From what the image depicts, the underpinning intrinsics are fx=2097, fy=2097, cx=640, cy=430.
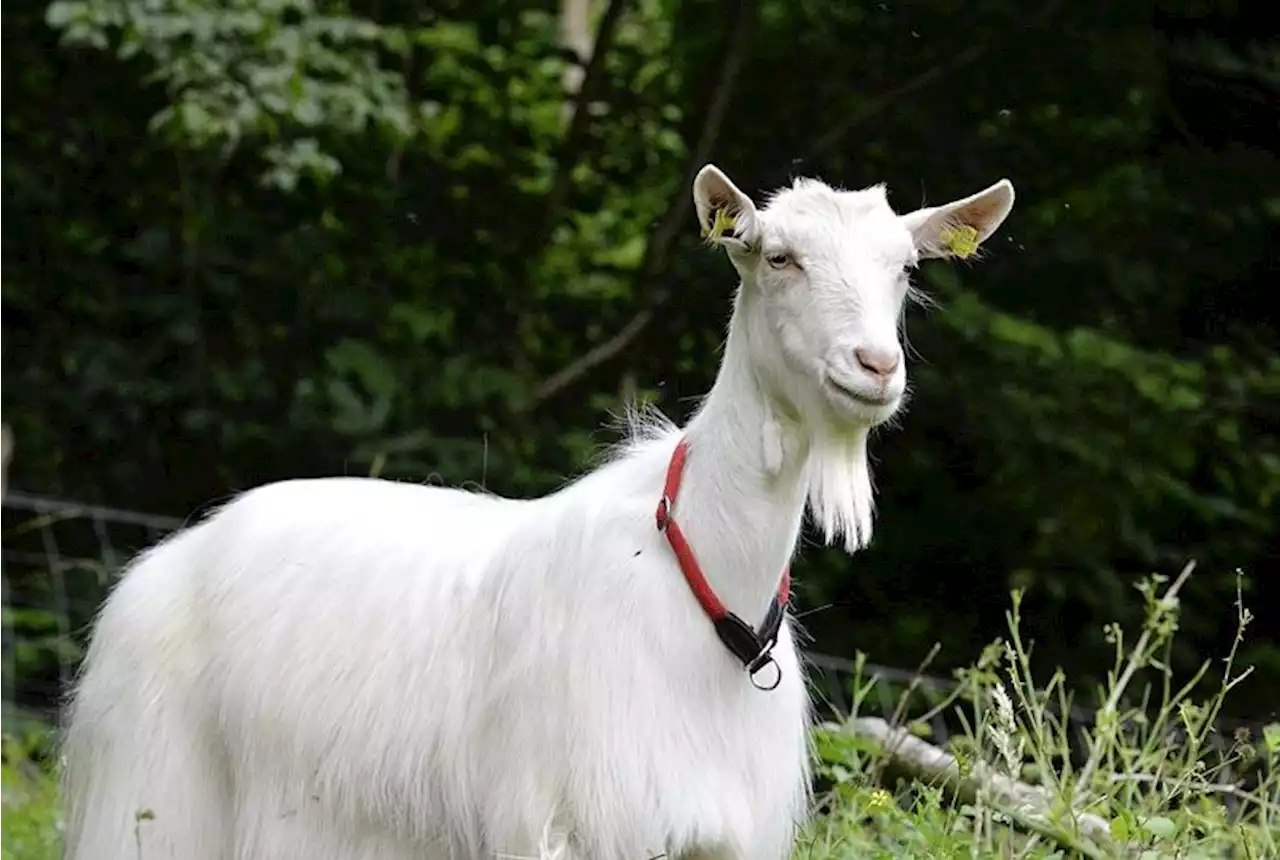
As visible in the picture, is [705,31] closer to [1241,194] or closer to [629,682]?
[1241,194]

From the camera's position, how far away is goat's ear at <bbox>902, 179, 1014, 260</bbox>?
3.72 metres

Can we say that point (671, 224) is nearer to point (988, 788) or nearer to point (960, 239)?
point (988, 788)

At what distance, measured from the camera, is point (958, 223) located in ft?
12.4

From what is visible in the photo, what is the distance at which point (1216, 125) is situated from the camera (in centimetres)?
889

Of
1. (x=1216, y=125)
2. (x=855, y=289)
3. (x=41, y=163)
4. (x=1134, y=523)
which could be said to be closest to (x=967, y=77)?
(x=1216, y=125)

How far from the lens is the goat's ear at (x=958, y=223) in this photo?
146 inches

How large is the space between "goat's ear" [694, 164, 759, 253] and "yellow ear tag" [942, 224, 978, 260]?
1.30 feet

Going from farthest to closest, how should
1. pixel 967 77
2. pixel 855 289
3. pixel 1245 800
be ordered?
pixel 967 77
pixel 1245 800
pixel 855 289

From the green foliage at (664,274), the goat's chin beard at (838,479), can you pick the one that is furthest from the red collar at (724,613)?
the green foliage at (664,274)

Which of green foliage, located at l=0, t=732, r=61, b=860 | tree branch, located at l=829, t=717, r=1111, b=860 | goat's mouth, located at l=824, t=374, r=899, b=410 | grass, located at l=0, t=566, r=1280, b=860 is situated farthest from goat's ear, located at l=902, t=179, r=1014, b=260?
green foliage, located at l=0, t=732, r=61, b=860

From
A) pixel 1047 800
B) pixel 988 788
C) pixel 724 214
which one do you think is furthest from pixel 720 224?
pixel 1047 800

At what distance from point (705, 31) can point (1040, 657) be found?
3.13 meters

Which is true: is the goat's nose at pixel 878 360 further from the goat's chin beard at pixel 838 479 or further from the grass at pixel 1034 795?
the grass at pixel 1034 795

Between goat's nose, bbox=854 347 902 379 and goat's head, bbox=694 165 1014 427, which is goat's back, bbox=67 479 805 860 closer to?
goat's head, bbox=694 165 1014 427
